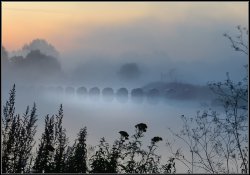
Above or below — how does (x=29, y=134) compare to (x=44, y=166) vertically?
above

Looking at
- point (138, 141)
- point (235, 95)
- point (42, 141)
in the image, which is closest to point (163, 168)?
point (138, 141)

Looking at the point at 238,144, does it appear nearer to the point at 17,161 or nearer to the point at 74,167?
the point at 74,167

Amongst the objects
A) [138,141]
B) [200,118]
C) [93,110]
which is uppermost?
[93,110]

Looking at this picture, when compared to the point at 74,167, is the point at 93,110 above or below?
above

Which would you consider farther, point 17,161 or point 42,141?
point 42,141

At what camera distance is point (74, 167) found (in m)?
10.8

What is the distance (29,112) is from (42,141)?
110 centimetres

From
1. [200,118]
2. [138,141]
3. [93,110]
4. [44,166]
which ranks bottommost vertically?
[44,166]

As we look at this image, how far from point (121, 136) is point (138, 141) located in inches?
17.3

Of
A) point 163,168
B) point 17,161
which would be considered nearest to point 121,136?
point 163,168

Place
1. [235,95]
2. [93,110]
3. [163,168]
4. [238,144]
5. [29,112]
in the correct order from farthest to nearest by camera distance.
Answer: [93,110]
[29,112]
[235,95]
[163,168]
[238,144]

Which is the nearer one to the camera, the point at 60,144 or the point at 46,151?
the point at 46,151

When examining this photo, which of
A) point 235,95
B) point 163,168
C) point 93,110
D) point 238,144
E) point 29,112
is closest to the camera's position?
point 238,144

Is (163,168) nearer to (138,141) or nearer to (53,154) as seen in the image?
(138,141)
